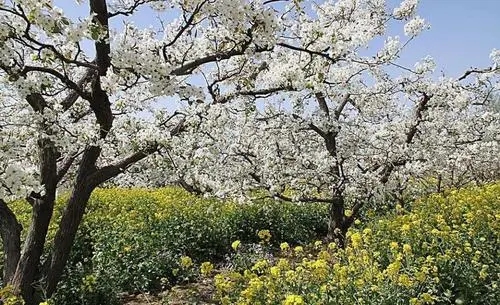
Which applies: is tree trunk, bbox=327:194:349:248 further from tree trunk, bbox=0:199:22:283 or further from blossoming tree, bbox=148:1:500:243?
tree trunk, bbox=0:199:22:283

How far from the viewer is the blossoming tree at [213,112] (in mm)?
4012

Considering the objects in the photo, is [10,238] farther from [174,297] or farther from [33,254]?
[174,297]

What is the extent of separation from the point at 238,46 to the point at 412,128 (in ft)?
16.3

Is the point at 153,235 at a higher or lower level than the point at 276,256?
lower

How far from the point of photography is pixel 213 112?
5137 mm

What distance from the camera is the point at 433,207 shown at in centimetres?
822

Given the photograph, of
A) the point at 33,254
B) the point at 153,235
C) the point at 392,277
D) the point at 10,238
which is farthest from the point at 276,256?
the point at 392,277

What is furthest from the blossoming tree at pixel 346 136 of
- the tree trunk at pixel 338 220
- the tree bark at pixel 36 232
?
the tree bark at pixel 36 232

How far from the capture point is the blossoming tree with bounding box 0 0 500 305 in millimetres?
4012

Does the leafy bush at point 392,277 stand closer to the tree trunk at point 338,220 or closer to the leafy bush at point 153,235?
the leafy bush at point 153,235

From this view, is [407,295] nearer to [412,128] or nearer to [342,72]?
[342,72]

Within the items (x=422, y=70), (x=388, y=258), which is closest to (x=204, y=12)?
(x=388, y=258)

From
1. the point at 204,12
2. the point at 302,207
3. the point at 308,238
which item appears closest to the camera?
the point at 204,12

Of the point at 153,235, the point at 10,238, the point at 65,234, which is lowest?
the point at 10,238
